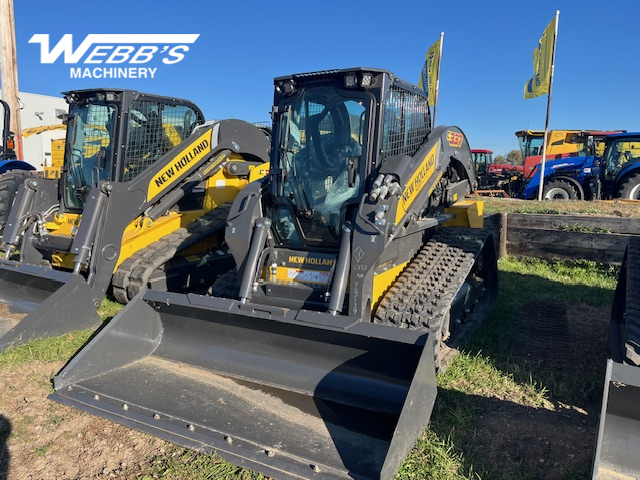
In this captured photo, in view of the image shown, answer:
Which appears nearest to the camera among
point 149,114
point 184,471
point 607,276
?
point 184,471

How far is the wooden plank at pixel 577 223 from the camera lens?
24.4 feet

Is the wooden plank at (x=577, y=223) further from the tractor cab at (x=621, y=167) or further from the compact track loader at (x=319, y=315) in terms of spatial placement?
the tractor cab at (x=621, y=167)

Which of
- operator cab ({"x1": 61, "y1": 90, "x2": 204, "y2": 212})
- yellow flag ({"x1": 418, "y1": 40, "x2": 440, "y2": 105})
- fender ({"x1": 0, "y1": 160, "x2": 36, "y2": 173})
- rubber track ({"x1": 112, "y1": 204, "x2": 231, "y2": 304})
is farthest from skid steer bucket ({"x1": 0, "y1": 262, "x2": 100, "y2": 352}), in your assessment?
yellow flag ({"x1": 418, "y1": 40, "x2": 440, "y2": 105})

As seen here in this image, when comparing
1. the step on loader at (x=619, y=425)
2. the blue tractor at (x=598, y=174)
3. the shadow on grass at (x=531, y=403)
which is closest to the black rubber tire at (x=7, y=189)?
the shadow on grass at (x=531, y=403)

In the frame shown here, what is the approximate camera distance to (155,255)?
5.94 metres

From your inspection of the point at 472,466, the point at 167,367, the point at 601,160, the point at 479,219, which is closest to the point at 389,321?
the point at 472,466

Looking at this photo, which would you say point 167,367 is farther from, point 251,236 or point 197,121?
point 197,121

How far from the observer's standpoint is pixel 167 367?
3986 mm

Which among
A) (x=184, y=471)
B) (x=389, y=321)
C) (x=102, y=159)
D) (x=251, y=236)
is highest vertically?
(x=102, y=159)

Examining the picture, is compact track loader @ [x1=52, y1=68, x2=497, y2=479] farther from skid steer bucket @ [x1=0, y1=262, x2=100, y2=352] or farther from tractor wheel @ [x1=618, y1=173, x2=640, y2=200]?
tractor wheel @ [x1=618, y1=173, x2=640, y2=200]

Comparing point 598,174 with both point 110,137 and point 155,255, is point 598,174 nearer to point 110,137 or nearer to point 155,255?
point 155,255

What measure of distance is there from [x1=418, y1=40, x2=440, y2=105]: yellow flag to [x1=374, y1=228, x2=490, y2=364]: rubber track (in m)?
12.0

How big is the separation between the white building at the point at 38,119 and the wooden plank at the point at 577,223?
21.3 m

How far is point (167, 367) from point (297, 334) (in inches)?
41.1
